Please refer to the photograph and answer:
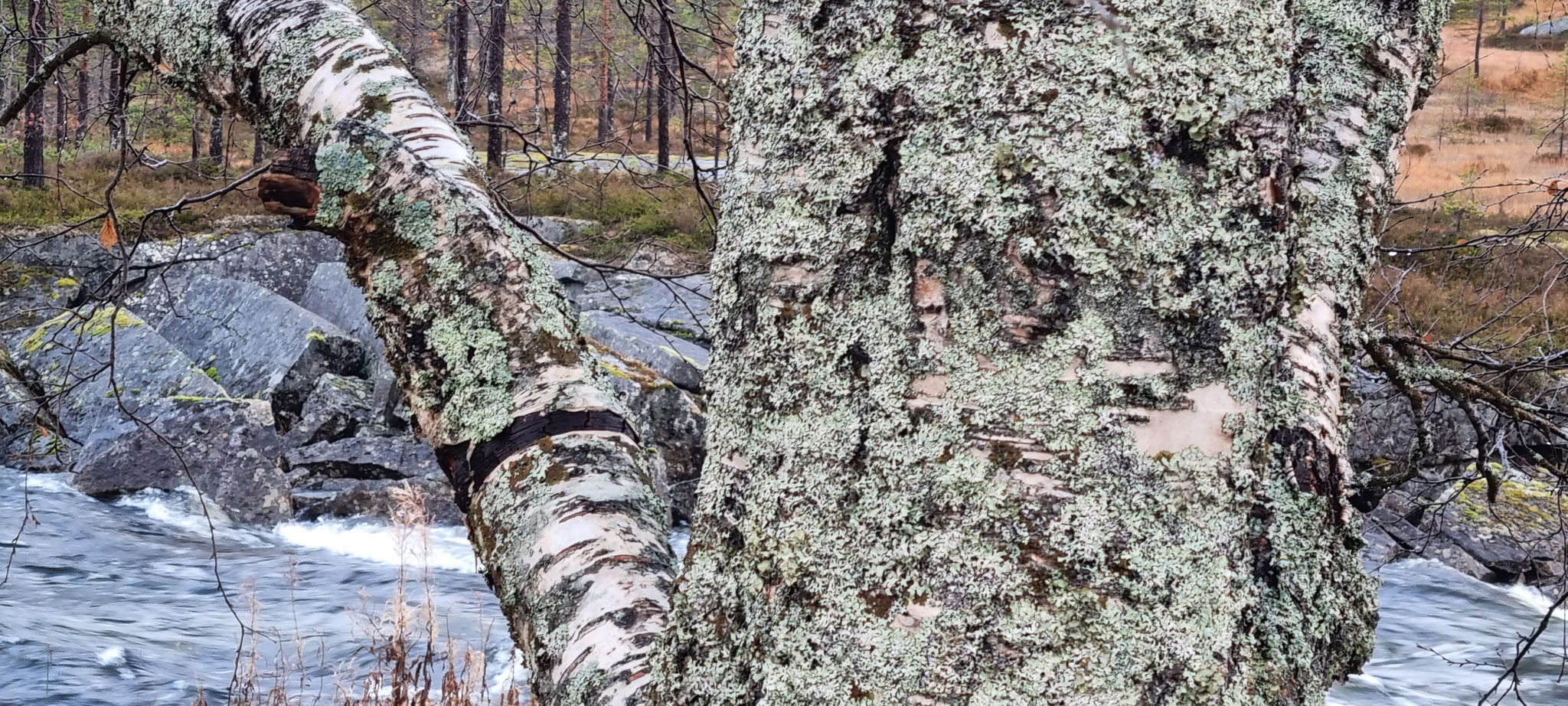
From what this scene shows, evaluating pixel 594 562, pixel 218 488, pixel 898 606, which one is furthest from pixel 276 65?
pixel 218 488

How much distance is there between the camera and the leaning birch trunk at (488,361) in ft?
4.20

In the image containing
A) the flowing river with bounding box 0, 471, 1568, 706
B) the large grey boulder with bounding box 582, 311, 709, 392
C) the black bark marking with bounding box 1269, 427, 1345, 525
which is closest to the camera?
the black bark marking with bounding box 1269, 427, 1345, 525

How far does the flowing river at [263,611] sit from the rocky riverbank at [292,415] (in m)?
0.23

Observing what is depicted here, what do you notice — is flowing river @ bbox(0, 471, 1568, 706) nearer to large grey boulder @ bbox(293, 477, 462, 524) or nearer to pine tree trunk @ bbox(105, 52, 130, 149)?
large grey boulder @ bbox(293, 477, 462, 524)

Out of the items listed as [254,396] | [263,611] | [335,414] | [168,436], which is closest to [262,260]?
[254,396]

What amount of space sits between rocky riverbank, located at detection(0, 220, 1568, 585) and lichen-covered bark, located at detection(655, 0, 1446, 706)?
247 inches

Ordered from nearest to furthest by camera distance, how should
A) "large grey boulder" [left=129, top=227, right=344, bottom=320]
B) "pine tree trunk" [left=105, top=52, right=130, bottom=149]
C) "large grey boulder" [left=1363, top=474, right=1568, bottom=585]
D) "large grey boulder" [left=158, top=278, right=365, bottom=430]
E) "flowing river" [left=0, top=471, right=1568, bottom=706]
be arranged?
1. "pine tree trunk" [left=105, top=52, right=130, bottom=149]
2. "flowing river" [left=0, top=471, right=1568, bottom=706]
3. "large grey boulder" [left=1363, top=474, right=1568, bottom=585]
4. "large grey boulder" [left=158, top=278, right=365, bottom=430]
5. "large grey boulder" [left=129, top=227, right=344, bottom=320]

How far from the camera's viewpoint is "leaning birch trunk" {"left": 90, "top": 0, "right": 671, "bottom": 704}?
4.20 ft

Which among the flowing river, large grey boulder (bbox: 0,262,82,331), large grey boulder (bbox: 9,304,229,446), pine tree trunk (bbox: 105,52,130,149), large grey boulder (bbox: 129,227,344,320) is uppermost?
pine tree trunk (bbox: 105,52,130,149)

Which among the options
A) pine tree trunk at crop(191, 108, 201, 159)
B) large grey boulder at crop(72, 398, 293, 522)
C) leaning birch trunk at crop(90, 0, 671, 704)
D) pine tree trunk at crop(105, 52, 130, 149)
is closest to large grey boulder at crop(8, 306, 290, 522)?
large grey boulder at crop(72, 398, 293, 522)

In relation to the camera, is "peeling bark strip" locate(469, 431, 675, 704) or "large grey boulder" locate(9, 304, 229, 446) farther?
"large grey boulder" locate(9, 304, 229, 446)

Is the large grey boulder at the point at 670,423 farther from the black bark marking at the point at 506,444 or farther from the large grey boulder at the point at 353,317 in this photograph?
the black bark marking at the point at 506,444

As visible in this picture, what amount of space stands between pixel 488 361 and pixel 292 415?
373 inches

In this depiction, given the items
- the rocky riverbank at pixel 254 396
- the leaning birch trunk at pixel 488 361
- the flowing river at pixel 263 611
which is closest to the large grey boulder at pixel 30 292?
the rocky riverbank at pixel 254 396
